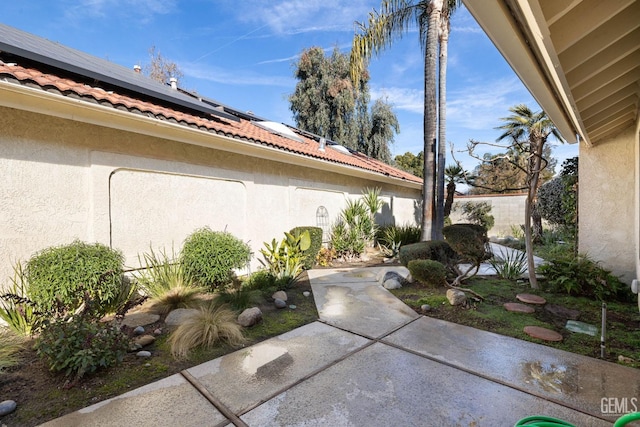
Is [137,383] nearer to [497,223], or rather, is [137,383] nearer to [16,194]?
[16,194]

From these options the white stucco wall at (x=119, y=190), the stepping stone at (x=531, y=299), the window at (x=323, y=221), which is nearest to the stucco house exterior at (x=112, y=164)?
Result: the white stucco wall at (x=119, y=190)

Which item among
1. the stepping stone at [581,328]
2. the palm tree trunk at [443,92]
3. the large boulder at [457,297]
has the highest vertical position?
the palm tree trunk at [443,92]

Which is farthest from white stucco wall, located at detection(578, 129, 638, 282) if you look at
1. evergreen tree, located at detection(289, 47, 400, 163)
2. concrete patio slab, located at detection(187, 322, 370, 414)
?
evergreen tree, located at detection(289, 47, 400, 163)

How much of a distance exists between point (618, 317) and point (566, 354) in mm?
2250

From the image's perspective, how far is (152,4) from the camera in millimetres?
9156

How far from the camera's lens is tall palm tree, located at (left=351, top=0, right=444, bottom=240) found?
918 cm

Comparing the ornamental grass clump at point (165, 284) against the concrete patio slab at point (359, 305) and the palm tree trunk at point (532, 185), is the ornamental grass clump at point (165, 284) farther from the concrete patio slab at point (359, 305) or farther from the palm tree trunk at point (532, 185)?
the palm tree trunk at point (532, 185)

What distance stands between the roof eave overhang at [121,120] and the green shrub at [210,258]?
2007 mm

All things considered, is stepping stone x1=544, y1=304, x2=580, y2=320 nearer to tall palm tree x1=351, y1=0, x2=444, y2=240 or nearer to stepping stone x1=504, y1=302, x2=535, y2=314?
stepping stone x1=504, y1=302, x2=535, y2=314

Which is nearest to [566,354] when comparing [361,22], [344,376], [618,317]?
[618,317]

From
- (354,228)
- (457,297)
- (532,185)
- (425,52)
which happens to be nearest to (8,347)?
(457,297)

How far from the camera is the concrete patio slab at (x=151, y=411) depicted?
224 centimetres

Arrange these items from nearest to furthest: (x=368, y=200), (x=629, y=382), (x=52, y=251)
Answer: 1. (x=629, y=382)
2. (x=52, y=251)
3. (x=368, y=200)

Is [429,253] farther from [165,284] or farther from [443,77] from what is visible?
[443,77]
